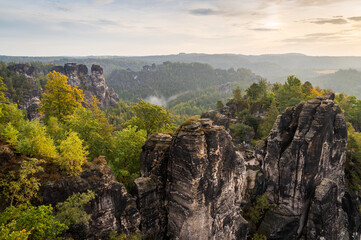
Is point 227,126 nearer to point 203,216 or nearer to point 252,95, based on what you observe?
point 252,95

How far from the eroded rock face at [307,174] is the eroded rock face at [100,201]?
2235 centimetres

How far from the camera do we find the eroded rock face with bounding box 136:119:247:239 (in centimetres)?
2242

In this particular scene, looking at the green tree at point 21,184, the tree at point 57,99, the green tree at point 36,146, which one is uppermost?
the tree at point 57,99

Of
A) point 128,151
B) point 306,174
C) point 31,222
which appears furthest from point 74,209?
point 306,174

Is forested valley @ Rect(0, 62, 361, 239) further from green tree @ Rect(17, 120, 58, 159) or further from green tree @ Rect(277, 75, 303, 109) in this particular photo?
green tree @ Rect(277, 75, 303, 109)

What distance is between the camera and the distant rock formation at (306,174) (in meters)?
31.7

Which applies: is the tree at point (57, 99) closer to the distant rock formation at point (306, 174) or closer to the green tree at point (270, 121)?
the distant rock formation at point (306, 174)

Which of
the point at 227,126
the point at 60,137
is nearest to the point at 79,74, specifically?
the point at 227,126

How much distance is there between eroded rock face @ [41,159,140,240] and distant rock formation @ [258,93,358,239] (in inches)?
882

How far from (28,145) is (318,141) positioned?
37.5 meters

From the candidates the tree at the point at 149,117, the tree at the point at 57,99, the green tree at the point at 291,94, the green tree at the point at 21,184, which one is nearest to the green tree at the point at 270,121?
the green tree at the point at 291,94

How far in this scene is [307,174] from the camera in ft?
107

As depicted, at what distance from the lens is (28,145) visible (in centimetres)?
1881

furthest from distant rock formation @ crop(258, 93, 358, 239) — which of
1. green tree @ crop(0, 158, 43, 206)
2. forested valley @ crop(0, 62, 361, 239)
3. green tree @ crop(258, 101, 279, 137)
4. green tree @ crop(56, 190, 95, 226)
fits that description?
green tree @ crop(0, 158, 43, 206)
